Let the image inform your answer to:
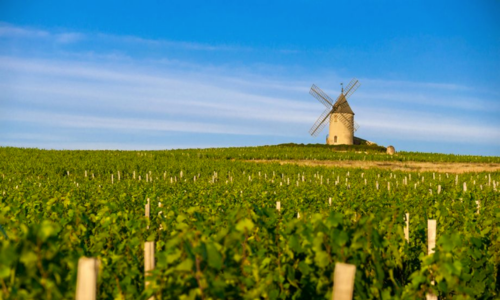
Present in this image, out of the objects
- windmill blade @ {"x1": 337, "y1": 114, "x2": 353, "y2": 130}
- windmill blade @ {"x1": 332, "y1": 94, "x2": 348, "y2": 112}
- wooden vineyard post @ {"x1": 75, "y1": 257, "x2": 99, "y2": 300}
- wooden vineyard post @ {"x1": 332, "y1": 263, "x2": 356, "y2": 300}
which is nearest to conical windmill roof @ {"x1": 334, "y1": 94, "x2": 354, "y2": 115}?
windmill blade @ {"x1": 332, "y1": 94, "x2": 348, "y2": 112}

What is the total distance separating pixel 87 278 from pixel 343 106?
218ft

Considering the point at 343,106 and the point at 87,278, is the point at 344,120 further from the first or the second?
the point at 87,278

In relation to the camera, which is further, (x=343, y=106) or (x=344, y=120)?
(x=343, y=106)

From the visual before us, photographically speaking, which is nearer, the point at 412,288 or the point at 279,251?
the point at 412,288

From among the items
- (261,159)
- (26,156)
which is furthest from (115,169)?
(261,159)

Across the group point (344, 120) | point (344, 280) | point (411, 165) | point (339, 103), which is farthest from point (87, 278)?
point (339, 103)

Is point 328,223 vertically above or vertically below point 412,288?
above

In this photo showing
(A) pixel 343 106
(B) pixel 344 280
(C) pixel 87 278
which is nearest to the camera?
(C) pixel 87 278

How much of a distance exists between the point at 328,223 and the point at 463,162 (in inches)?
2003

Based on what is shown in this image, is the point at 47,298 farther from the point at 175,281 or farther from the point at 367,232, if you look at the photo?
the point at 367,232

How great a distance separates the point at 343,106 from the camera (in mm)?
67562

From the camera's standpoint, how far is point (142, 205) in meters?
11.9

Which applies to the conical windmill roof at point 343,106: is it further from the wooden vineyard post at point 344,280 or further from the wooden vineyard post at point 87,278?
the wooden vineyard post at point 87,278

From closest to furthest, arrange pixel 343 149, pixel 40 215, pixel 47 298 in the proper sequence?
1. pixel 47 298
2. pixel 40 215
3. pixel 343 149
